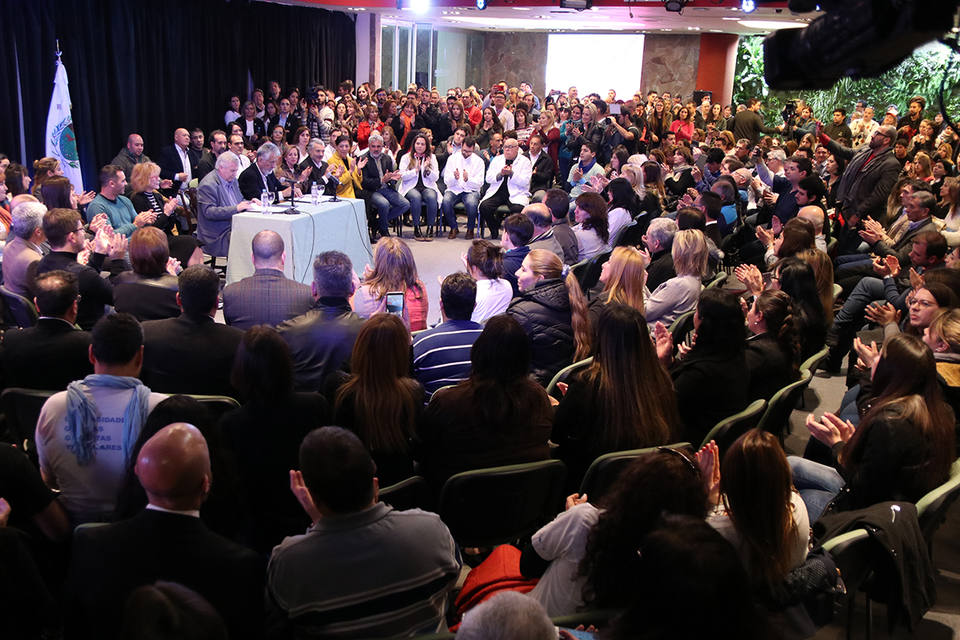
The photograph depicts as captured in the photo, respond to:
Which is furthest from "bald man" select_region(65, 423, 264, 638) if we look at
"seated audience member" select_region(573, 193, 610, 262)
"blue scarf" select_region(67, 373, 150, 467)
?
"seated audience member" select_region(573, 193, 610, 262)

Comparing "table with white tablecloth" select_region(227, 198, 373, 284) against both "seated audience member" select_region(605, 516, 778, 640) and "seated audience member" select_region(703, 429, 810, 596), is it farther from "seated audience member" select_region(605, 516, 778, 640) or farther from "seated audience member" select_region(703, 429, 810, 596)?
"seated audience member" select_region(605, 516, 778, 640)

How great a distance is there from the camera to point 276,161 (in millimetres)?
7102

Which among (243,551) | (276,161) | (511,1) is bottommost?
(243,551)

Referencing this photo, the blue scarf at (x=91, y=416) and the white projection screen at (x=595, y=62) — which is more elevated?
the white projection screen at (x=595, y=62)

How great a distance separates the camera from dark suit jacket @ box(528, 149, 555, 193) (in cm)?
1016

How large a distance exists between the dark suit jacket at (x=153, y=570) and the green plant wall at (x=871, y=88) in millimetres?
15492

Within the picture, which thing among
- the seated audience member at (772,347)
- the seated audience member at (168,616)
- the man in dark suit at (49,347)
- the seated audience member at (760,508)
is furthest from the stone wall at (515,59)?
the seated audience member at (168,616)

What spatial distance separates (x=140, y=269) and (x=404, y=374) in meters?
1.93

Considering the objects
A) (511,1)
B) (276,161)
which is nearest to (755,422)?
(276,161)

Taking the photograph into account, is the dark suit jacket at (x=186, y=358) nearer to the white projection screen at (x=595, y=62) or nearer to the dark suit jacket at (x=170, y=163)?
the dark suit jacket at (x=170, y=163)

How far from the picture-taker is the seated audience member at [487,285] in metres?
4.37

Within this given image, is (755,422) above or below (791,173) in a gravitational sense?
below

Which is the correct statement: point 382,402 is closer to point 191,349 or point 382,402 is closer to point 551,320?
point 191,349

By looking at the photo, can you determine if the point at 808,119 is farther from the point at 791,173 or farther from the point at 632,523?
the point at 632,523
